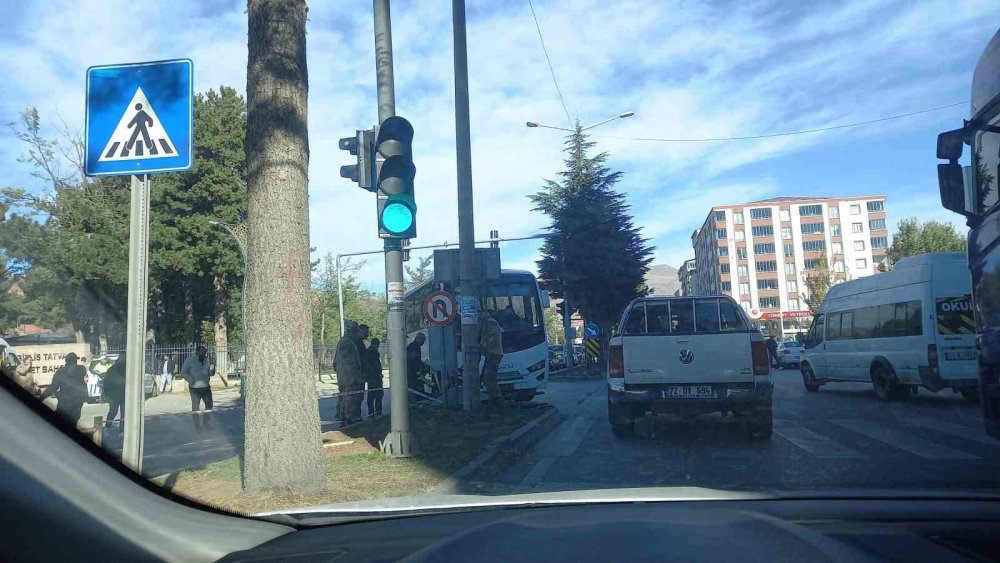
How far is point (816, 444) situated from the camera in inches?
339

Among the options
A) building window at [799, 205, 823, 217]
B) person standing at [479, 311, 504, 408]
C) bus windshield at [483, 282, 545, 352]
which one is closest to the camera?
person standing at [479, 311, 504, 408]

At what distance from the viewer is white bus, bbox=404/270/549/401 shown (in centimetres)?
1800

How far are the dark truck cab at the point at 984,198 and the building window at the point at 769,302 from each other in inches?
1154

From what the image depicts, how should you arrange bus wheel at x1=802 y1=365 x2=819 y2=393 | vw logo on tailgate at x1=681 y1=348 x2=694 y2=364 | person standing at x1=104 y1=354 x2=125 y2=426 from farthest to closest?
1. bus wheel at x1=802 y1=365 x2=819 y2=393
2. person standing at x1=104 y1=354 x2=125 y2=426
3. vw logo on tailgate at x1=681 y1=348 x2=694 y2=364

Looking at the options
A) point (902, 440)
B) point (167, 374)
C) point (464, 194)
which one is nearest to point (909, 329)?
point (902, 440)

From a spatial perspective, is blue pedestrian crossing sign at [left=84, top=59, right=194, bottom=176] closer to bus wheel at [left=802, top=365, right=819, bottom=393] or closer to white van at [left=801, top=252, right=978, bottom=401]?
white van at [left=801, top=252, right=978, bottom=401]

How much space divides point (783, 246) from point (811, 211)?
5.57 meters

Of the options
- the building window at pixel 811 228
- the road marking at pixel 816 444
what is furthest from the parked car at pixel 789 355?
the road marking at pixel 816 444

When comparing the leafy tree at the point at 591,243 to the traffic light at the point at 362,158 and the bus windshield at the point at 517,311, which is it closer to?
the bus windshield at the point at 517,311

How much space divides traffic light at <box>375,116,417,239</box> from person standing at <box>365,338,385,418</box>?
8471 millimetres

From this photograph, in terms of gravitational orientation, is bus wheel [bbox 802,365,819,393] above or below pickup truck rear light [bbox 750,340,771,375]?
below

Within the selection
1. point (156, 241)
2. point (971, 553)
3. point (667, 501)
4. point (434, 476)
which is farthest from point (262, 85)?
point (156, 241)

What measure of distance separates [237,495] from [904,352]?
12416 millimetres

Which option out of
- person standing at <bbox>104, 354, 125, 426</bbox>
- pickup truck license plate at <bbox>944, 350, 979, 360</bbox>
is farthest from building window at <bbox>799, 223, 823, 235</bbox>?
person standing at <bbox>104, 354, 125, 426</bbox>
